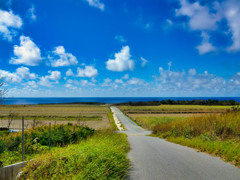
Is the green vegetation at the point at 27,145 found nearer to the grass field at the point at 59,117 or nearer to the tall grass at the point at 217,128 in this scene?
the grass field at the point at 59,117

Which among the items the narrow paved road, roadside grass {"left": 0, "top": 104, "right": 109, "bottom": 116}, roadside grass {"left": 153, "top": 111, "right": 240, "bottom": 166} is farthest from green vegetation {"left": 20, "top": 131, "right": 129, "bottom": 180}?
roadside grass {"left": 0, "top": 104, "right": 109, "bottom": 116}

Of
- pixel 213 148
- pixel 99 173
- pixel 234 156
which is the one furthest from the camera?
pixel 213 148

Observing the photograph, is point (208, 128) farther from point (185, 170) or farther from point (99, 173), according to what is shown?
point (99, 173)

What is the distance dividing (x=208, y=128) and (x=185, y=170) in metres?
6.82

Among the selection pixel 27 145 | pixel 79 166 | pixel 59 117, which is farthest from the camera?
pixel 59 117

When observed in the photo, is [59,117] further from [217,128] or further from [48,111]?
[217,128]

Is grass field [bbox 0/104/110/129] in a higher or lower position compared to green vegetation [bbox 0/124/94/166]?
lower

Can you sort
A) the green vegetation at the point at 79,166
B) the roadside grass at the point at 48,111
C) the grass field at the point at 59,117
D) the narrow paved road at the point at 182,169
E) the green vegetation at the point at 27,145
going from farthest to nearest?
1. the roadside grass at the point at 48,111
2. the grass field at the point at 59,117
3. the green vegetation at the point at 27,145
4. the narrow paved road at the point at 182,169
5. the green vegetation at the point at 79,166

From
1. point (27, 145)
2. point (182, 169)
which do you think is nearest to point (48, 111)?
point (27, 145)

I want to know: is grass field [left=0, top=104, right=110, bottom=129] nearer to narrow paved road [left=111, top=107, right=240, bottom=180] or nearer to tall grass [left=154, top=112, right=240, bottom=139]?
tall grass [left=154, top=112, right=240, bottom=139]

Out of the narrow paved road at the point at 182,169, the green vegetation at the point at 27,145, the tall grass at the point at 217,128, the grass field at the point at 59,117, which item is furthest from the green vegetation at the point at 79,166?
the grass field at the point at 59,117

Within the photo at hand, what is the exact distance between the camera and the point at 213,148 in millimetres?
7836

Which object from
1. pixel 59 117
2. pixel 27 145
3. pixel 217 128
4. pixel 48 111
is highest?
pixel 217 128

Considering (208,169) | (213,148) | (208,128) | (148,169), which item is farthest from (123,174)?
(208,128)
